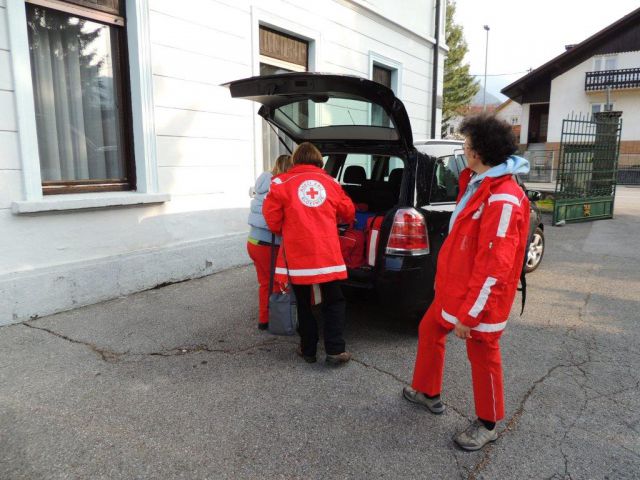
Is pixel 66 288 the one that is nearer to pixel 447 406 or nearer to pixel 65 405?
pixel 65 405

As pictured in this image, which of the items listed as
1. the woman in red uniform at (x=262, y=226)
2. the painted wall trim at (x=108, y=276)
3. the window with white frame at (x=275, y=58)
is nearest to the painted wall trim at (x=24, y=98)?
the painted wall trim at (x=108, y=276)

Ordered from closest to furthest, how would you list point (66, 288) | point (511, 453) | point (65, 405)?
point (511, 453), point (65, 405), point (66, 288)

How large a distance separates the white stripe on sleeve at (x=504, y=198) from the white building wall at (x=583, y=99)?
32.1 m

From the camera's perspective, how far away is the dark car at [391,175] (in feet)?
11.5

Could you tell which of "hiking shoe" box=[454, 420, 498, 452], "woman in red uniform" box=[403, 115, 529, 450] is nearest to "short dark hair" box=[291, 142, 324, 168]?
"woman in red uniform" box=[403, 115, 529, 450]

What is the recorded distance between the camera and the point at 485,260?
2.26 meters

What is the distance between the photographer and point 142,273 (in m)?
5.12

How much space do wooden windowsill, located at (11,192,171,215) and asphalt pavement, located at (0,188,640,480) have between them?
102 cm

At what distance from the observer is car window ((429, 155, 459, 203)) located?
12.6 ft

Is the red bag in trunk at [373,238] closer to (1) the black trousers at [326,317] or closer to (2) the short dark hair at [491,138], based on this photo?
(1) the black trousers at [326,317]

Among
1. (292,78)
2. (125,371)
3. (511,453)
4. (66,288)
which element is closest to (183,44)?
(292,78)

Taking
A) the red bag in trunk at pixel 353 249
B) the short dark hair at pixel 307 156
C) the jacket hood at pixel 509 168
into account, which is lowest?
the red bag in trunk at pixel 353 249

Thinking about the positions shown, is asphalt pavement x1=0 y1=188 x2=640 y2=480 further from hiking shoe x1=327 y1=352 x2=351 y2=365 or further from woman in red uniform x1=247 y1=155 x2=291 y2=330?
woman in red uniform x1=247 y1=155 x2=291 y2=330

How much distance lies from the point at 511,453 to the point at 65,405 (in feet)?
8.69
